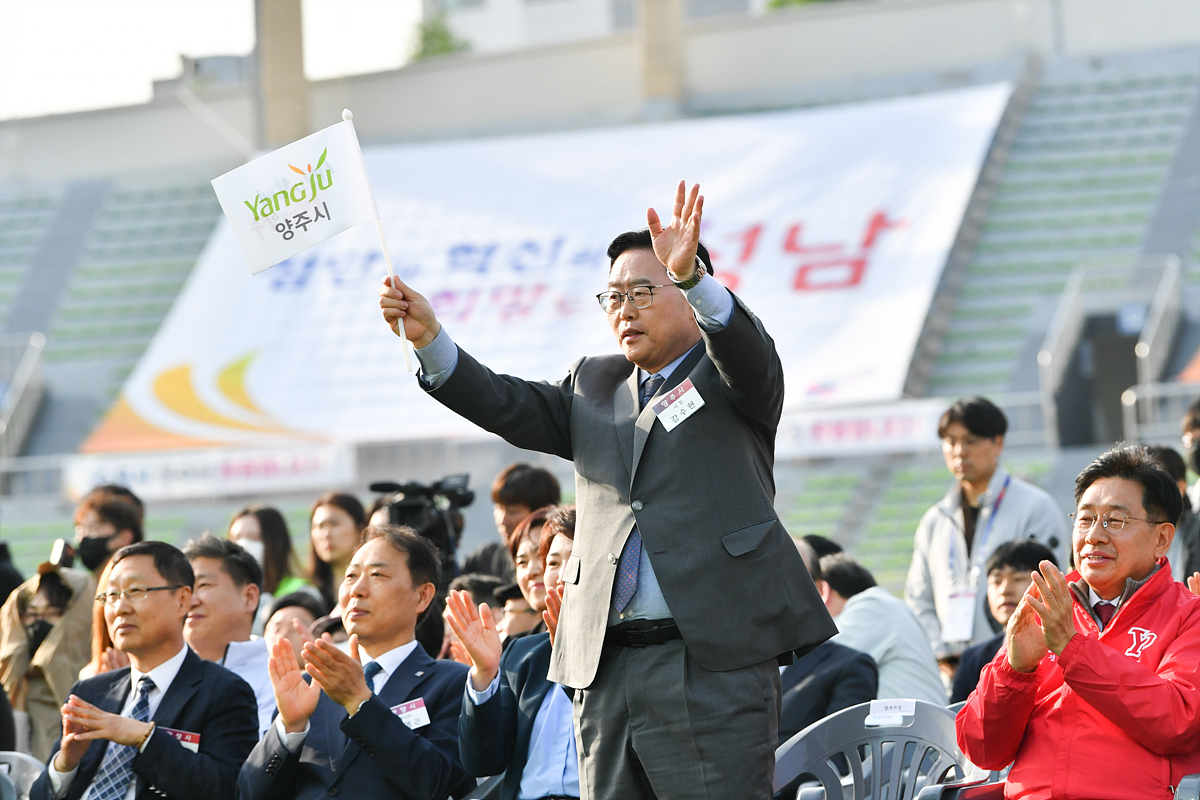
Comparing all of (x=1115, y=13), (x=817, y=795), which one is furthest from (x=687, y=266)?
(x=1115, y=13)

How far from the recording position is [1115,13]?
16406 mm

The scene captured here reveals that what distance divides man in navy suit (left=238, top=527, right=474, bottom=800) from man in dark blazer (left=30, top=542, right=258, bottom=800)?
7.2 inches

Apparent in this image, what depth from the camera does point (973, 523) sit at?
16.3 feet

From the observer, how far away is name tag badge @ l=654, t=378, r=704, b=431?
8.48ft

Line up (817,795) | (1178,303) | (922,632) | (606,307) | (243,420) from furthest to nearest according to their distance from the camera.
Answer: (243,420), (1178,303), (922,632), (817,795), (606,307)

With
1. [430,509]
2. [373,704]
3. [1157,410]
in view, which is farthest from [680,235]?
[1157,410]

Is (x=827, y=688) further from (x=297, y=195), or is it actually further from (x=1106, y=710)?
(x=297, y=195)

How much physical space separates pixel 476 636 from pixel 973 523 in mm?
2274

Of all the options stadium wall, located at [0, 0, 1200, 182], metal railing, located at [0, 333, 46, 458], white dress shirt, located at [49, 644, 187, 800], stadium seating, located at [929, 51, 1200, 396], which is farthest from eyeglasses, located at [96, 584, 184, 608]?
stadium wall, located at [0, 0, 1200, 182]

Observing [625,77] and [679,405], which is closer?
[679,405]

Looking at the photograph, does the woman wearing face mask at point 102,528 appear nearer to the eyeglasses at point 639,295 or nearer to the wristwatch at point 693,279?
the eyeglasses at point 639,295

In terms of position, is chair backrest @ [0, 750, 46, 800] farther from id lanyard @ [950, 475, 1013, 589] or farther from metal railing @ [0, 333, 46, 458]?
metal railing @ [0, 333, 46, 458]

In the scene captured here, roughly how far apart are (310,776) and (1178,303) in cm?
1121

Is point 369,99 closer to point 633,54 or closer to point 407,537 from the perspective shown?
point 633,54
